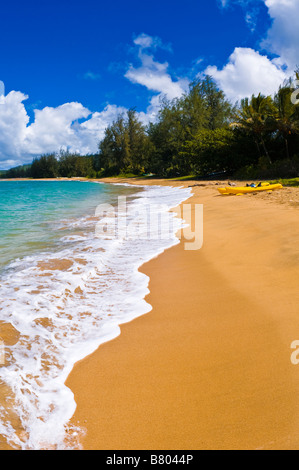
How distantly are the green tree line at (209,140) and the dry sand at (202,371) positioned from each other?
65.7 ft

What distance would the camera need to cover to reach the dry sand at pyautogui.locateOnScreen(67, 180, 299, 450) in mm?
1783

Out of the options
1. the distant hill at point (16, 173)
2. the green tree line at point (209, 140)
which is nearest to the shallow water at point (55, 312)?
the green tree line at point (209, 140)

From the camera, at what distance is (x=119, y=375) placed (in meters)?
2.37

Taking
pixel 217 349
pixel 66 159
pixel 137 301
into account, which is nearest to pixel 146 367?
pixel 217 349

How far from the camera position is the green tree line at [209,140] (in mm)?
23188

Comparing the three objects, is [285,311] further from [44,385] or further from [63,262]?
[63,262]

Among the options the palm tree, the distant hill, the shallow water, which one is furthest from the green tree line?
the distant hill

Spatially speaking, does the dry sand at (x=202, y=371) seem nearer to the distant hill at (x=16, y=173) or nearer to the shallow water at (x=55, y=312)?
the shallow water at (x=55, y=312)

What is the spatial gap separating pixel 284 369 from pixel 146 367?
43.4 inches

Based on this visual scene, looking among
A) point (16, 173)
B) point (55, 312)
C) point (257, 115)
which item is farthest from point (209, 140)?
point (16, 173)

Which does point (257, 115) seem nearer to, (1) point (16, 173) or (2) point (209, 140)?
(2) point (209, 140)

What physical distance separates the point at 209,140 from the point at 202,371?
1235 inches

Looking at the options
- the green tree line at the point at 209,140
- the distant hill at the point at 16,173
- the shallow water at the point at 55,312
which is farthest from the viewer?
the distant hill at the point at 16,173

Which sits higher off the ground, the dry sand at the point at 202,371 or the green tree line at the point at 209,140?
the green tree line at the point at 209,140
